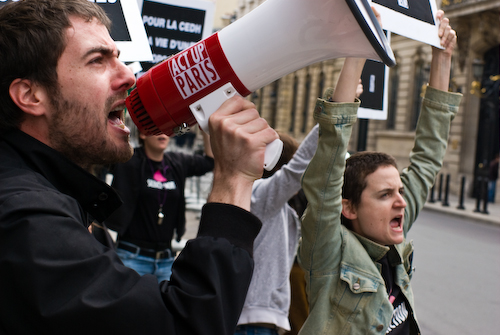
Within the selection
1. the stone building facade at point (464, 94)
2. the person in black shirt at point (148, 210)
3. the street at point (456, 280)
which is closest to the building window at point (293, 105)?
the stone building facade at point (464, 94)

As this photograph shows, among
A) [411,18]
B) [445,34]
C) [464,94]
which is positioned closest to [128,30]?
[411,18]

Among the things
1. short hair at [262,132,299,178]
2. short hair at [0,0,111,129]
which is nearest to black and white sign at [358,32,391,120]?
short hair at [262,132,299,178]

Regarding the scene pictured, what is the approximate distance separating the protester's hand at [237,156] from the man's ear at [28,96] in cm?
41

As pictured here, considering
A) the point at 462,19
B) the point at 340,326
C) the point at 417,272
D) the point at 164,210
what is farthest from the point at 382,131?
the point at 340,326

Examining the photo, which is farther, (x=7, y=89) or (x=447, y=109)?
(x=447, y=109)

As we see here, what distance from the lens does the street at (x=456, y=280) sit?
185 inches

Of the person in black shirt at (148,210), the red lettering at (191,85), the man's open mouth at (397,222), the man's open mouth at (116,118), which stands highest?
the red lettering at (191,85)

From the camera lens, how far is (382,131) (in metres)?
20.9

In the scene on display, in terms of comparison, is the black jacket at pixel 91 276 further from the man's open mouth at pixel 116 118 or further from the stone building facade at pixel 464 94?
the stone building facade at pixel 464 94

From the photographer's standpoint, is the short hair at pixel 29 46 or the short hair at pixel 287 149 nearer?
the short hair at pixel 29 46

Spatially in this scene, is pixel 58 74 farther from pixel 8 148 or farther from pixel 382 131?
pixel 382 131

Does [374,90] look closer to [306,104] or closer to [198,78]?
[198,78]

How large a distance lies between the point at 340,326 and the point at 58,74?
4.23ft

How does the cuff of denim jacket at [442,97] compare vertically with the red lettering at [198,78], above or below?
below
